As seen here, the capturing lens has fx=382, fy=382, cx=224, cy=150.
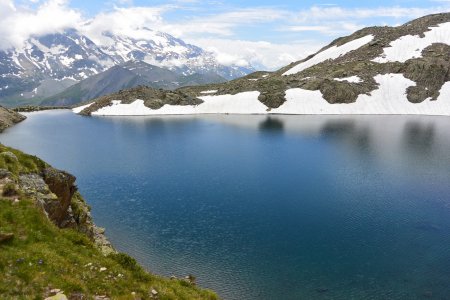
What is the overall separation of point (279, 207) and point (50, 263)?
4126 cm

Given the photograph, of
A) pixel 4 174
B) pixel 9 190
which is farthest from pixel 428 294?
pixel 4 174

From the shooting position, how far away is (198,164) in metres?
84.8

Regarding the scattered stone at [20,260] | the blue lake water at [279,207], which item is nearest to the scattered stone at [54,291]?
the scattered stone at [20,260]

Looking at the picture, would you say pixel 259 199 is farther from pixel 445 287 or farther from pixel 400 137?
pixel 400 137

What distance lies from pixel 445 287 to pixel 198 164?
56.7 meters

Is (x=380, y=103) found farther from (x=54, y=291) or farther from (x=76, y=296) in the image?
(x=54, y=291)

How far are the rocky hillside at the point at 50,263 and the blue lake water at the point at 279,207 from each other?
14.5 meters

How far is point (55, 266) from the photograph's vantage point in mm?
18906

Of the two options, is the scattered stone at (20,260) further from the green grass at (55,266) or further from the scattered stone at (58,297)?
the scattered stone at (58,297)

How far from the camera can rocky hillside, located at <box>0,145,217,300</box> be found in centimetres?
1761

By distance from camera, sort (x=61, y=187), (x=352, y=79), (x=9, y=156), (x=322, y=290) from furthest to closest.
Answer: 1. (x=352, y=79)
2. (x=322, y=290)
3. (x=61, y=187)
4. (x=9, y=156)

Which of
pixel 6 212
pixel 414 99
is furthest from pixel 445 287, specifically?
pixel 414 99

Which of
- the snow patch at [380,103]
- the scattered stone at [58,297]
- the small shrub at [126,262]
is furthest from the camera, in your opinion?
the snow patch at [380,103]

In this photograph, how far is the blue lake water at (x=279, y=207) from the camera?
3748 centimetres
